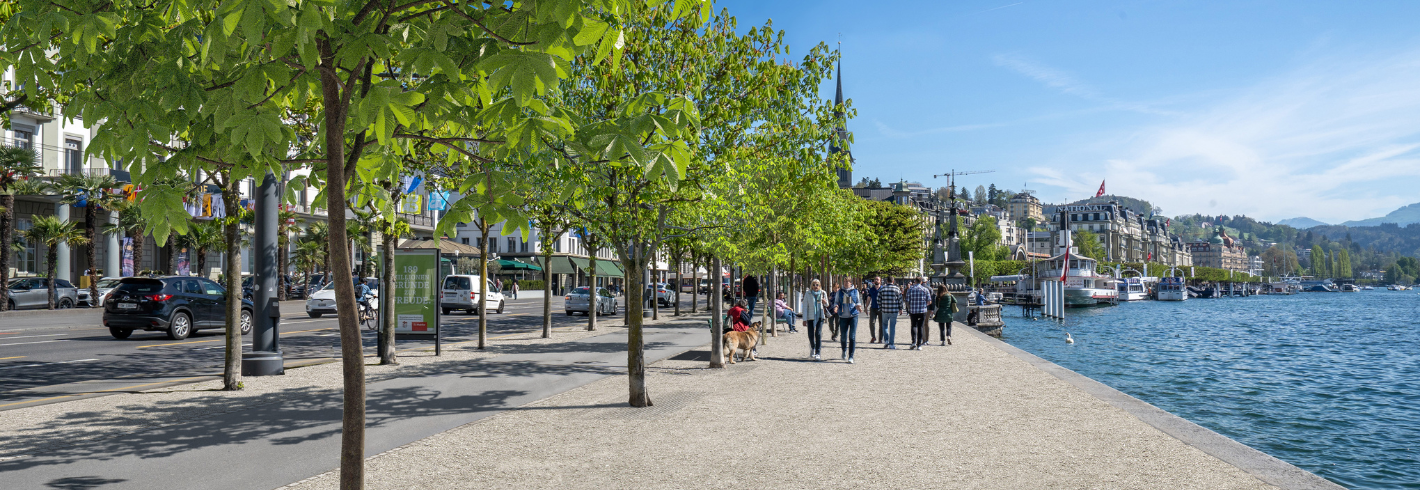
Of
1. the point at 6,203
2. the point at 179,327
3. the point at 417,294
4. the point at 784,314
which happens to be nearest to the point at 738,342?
the point at 417,294

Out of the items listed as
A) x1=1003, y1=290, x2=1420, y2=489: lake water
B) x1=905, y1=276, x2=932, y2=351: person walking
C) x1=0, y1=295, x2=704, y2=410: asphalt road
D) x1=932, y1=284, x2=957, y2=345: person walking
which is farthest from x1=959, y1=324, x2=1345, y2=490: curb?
Result: x1=0, y1=295, x2=704, y2=410: asphalt road

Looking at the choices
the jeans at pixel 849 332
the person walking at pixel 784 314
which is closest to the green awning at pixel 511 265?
the person walking at pixel 784 314

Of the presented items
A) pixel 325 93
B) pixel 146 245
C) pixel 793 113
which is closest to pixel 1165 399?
pixel 793 113

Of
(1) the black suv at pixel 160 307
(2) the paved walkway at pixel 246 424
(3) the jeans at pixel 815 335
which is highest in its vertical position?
(1) the black suv at pixel 160 307

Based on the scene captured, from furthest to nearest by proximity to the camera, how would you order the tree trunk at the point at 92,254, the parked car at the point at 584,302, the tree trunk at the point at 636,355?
1. the tree trunk at the point at 92,254
2. the parked car at the point at 584,302
3. the tree trunk at the point at 636,355

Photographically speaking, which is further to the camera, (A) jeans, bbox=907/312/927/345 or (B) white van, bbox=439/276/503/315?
(B) white van, bbox=439/276/503/315

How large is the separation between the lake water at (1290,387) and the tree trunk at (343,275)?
984cm

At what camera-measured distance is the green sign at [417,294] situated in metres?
16.1

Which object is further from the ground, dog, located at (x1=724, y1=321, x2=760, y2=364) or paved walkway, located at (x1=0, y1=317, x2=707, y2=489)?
dog, located at (x1=724, y1=321, x2=760, y2=364)

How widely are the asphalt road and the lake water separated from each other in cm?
1546

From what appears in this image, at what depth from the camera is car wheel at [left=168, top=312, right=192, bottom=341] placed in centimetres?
1998

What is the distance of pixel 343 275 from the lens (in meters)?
4.06

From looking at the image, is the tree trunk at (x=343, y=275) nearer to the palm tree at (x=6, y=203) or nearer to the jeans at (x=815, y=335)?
the jeans at (x=815, y=335)

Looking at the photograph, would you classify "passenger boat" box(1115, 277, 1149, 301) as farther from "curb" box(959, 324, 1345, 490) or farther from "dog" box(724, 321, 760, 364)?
"curb" box(959, 324, 1345, 490)
